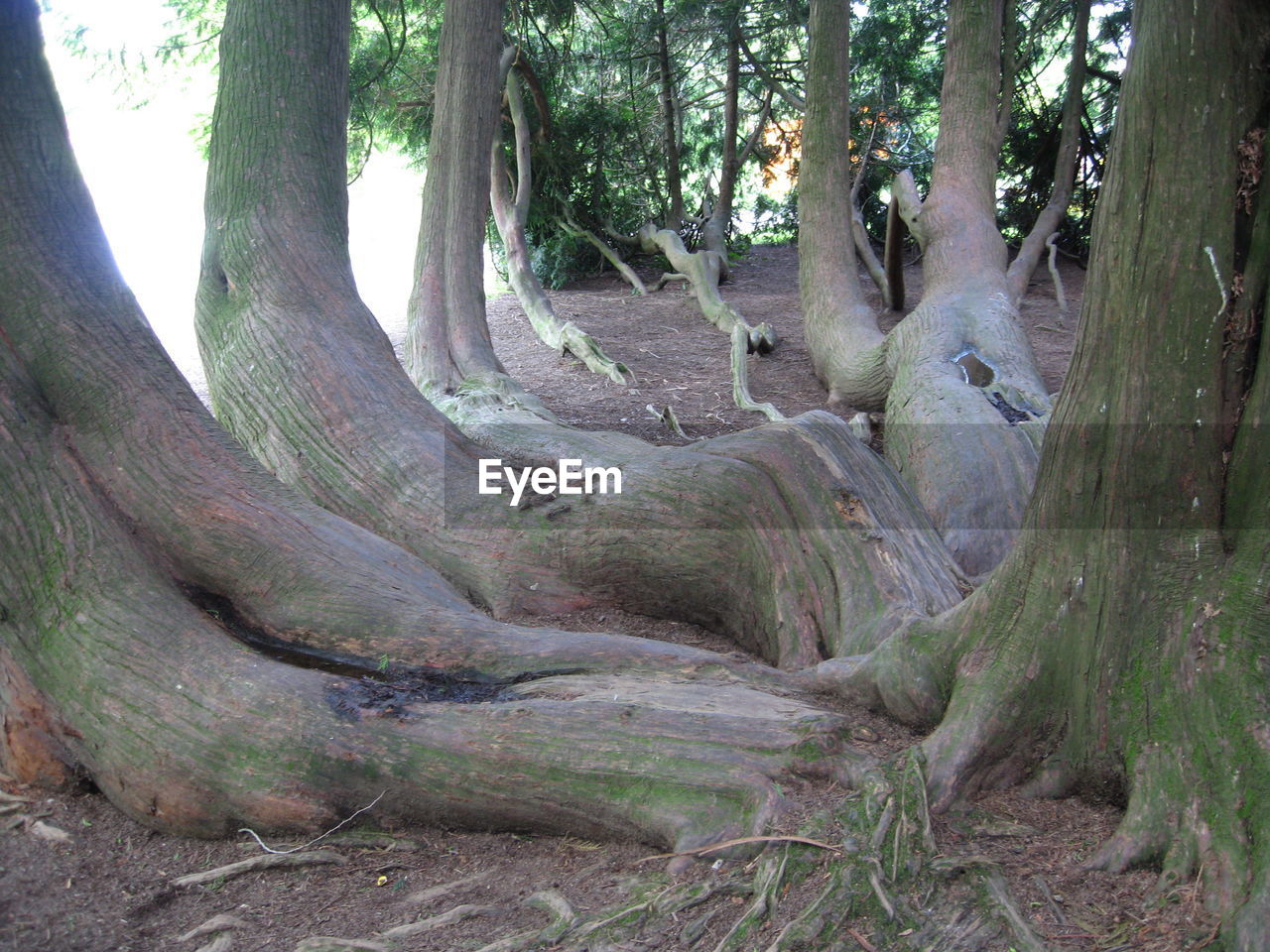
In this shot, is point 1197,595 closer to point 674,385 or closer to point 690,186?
point 674,385

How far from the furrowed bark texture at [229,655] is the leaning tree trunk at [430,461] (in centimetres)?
79

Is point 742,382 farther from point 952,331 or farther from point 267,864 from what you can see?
point 267,864

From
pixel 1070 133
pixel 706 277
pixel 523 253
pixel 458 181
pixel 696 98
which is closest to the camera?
pixel 458 181

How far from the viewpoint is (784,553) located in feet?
14.7

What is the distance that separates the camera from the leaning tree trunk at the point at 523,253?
966 cm

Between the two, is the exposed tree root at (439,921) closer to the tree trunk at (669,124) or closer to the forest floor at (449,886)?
the forest floor at (449,886)

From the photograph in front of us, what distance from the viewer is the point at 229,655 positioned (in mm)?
3334

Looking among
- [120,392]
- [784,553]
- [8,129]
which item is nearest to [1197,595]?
[784,553]

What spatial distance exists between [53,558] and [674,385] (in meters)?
6.28

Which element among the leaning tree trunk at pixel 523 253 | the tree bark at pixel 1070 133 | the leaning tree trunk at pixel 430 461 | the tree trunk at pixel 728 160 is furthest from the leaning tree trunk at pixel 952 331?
the tree trunk at pixel 728 160

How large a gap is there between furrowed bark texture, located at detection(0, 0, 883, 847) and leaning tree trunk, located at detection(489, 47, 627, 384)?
18.4 feet

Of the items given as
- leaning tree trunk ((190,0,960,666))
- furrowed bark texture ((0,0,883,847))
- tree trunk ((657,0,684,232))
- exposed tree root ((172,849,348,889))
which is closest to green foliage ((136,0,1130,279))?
tree trunk ((657,0,684,232))

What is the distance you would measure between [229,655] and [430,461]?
1.64 metres

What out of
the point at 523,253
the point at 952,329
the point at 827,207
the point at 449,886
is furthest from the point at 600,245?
the point at 449,886
